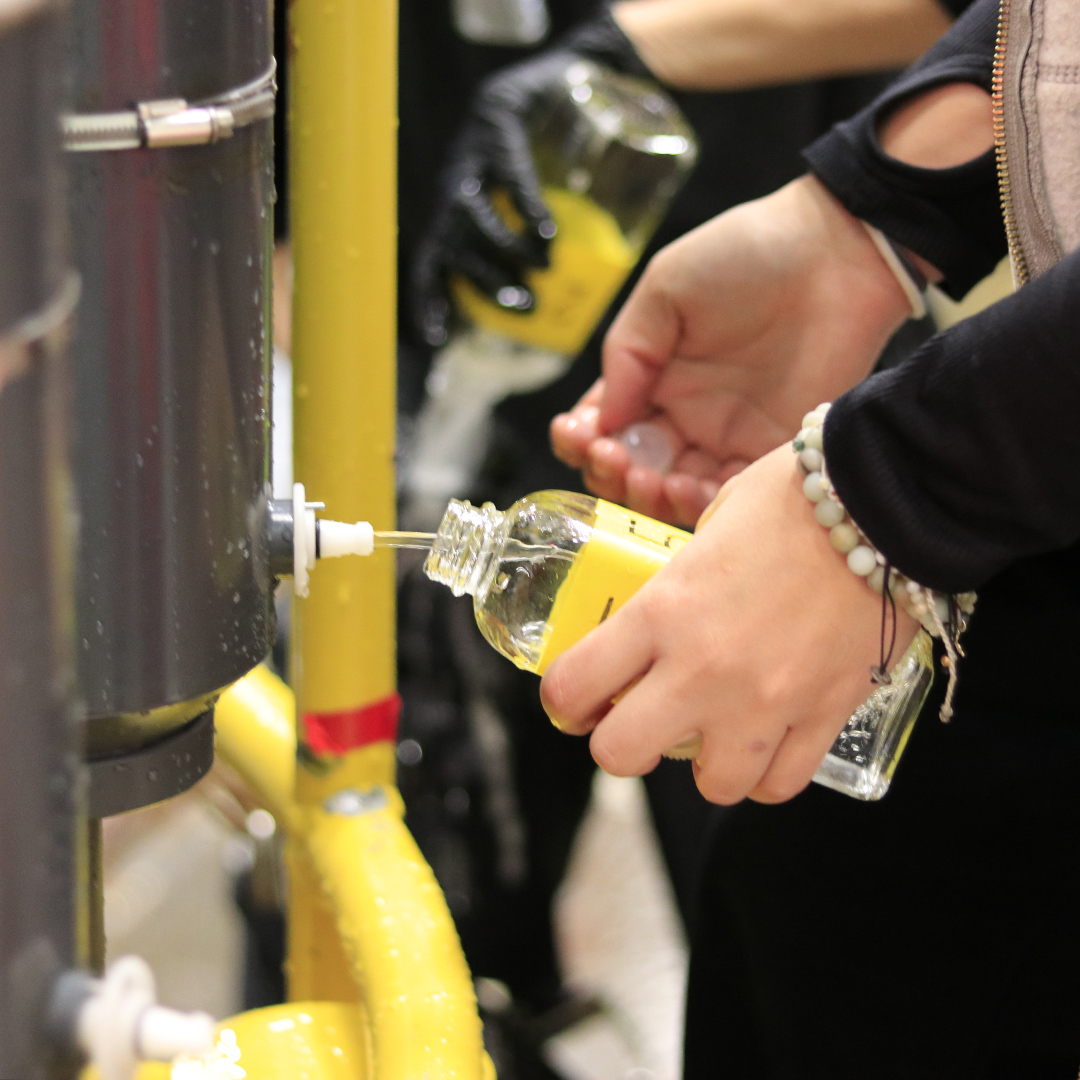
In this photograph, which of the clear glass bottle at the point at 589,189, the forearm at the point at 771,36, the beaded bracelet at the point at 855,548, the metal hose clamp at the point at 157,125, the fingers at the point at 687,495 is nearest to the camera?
the metal hose clamp at the point at 157,125

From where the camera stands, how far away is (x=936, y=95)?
67 cm

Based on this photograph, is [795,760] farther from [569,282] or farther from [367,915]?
[569,282]

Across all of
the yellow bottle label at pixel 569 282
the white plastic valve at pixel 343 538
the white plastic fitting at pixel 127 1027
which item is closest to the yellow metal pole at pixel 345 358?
the white plastic valve at pixel 343 538

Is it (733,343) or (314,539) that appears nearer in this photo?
(314,539)

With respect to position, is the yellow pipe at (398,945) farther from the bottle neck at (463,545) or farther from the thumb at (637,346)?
the thumb at (637,346)

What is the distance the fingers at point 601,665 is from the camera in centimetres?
50

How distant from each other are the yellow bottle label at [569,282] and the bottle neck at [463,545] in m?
0.61

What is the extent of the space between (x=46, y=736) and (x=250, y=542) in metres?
0.19

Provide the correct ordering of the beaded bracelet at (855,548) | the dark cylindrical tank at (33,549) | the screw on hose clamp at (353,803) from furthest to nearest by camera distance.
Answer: the screw on hose clamp at (353,803) < the beaded bracelet at (855,548) < the dark cylindrical tank at (33,549)

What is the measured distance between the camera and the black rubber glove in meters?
1.17

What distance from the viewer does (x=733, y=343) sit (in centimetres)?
78

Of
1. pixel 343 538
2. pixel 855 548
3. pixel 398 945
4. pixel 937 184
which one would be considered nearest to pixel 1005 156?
pixel 937 184

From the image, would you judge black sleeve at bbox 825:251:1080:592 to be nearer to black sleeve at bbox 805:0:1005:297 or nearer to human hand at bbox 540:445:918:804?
human hand at bbox 540:445:918:804

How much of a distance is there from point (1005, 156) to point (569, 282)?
0.62m
